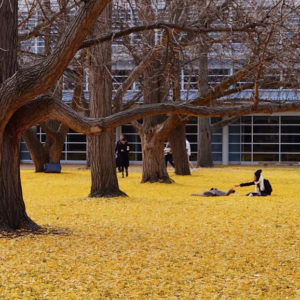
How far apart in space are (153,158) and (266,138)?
2219cm

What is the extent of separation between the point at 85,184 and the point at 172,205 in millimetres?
8598

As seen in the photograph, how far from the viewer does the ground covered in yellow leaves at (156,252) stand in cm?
750

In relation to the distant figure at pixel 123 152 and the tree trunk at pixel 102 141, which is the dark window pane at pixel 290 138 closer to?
the distant figure at pixel 123 152

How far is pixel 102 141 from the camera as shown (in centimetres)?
1888

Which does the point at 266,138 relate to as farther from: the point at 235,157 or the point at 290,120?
the point at 235,157

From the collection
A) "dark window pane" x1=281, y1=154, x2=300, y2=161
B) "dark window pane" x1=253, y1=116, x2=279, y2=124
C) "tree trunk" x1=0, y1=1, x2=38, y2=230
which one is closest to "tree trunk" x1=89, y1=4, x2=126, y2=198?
"tree trunk" x1=0, y1=1, x2=38, y2=230

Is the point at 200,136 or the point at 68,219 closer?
the point at 68,219

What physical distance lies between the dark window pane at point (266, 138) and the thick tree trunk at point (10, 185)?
35694 millimetres

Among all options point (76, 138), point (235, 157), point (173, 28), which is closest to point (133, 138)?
point (76, 138)

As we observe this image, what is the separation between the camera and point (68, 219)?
13.9 meters

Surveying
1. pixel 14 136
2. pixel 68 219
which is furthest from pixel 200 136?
pixel 14 136

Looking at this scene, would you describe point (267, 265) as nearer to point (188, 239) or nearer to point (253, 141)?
point (188, 239)

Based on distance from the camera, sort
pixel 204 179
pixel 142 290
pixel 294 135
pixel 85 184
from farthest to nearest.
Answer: pixel 294 135 → pixel 204 179 → pixel 85 184 → pixel 142 290

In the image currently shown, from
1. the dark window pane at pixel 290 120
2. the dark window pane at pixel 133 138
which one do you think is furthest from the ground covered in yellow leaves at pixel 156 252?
the dark window pane at pixel 133 138
